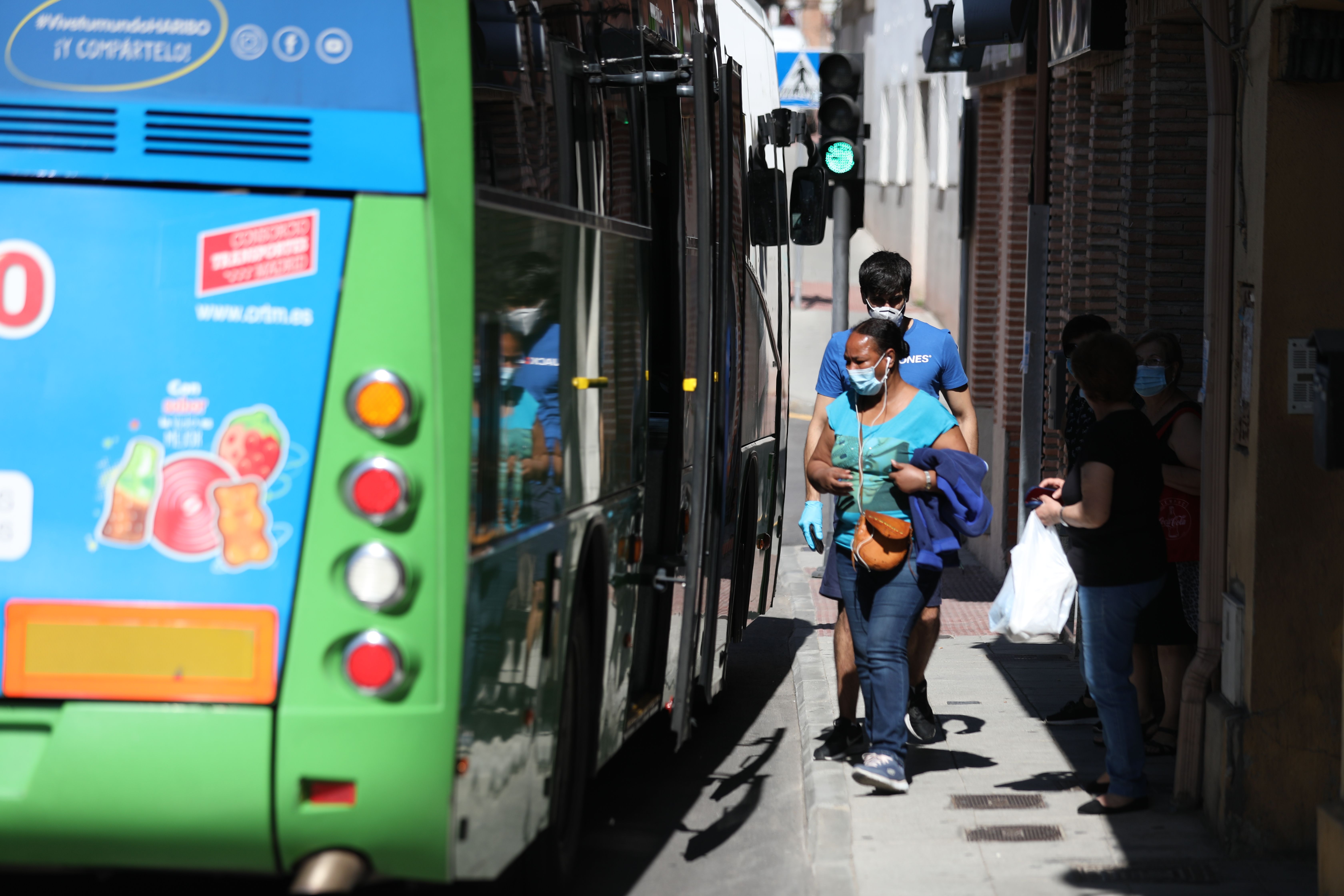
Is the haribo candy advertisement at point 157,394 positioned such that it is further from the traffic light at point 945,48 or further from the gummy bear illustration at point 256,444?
the traffic light at point 945,48

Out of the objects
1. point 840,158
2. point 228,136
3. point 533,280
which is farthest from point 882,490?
point 840,158

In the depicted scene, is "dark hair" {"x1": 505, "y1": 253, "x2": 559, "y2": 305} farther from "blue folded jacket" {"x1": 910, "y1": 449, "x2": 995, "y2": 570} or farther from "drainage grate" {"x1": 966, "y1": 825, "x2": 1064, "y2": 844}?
"drainage grate" {"x1": 966, "y1": 825, "x2": 1064, "y2": 844}

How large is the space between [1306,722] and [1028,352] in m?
4.75

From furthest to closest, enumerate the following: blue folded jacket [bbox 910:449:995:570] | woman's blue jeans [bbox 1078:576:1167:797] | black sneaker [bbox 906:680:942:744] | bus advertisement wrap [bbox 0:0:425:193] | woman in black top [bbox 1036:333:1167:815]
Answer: black sneaker [bbox 906:680:942:744], blue folded jacket [bbox 910:449:995:570], woman's blue jeans [bbox 1078:576:1167:797], woman in black top [bbox 1036:333:1167:815], bus advertisement wrap [bbox 0:0:425:193]

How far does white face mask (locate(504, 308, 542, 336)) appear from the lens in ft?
15.8

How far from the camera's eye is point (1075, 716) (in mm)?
8617

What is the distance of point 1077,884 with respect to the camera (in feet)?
20.0

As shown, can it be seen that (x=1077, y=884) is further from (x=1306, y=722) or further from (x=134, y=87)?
(x=134, y=87)

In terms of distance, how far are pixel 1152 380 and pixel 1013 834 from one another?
1.99 metres

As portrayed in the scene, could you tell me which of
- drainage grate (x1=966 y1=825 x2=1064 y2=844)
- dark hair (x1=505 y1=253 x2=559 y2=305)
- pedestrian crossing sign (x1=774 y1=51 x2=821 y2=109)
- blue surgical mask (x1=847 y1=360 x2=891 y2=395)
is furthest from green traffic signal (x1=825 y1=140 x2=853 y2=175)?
dark hair (x1=505 y1=253 x2=559 y2=305)

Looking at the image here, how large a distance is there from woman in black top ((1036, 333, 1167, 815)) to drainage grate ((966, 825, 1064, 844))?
444 mm

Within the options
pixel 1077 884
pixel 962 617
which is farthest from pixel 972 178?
pixel 1077 884

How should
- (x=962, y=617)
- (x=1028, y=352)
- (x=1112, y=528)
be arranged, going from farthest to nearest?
(x=962, y=617), (x=1028, y=352), (x=1112, y=528)

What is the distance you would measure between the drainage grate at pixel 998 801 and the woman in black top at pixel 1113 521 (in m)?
0.57
